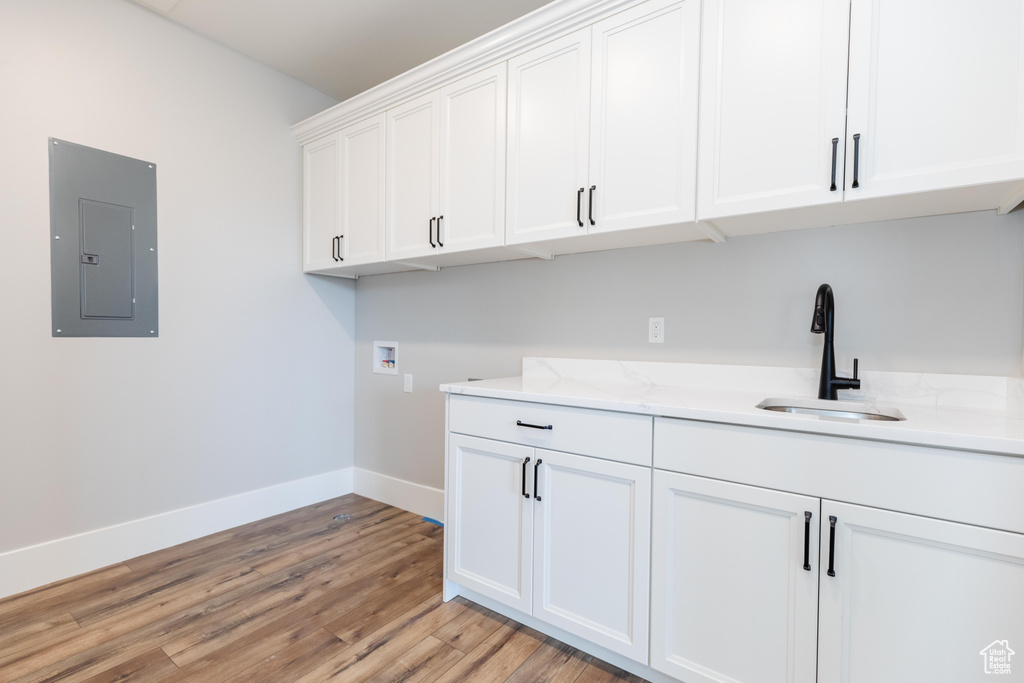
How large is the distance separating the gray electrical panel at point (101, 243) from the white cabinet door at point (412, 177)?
3.83 feet

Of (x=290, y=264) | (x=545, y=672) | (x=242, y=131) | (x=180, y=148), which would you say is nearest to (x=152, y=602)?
(x=545, y=672)

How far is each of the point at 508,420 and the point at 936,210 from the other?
153 centimetres

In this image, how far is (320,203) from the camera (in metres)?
2.91

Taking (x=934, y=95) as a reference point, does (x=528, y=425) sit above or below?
below

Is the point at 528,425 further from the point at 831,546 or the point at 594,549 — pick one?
the point at 831,546

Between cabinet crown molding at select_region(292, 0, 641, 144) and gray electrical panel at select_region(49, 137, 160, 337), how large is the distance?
3.42 ft

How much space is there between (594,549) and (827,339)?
1.05 meters

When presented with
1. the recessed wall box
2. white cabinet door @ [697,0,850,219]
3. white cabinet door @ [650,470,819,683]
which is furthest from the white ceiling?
white cabinet door @ [650,470,819,683]

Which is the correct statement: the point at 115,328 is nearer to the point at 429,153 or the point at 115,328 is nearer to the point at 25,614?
the point at 25,614

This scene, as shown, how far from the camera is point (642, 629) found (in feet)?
4.97

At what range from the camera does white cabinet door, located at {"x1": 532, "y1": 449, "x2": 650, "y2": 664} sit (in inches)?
60.0

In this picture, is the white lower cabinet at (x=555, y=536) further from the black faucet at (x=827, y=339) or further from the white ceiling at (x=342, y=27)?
the white ceiling at (x=342, y=27)

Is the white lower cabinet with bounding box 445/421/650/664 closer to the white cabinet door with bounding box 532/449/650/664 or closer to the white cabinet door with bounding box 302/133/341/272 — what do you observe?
the white cabinet door with bounding box 532/449/650/664

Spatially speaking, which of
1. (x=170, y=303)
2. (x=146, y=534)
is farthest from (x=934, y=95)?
(x=146, y=534)
